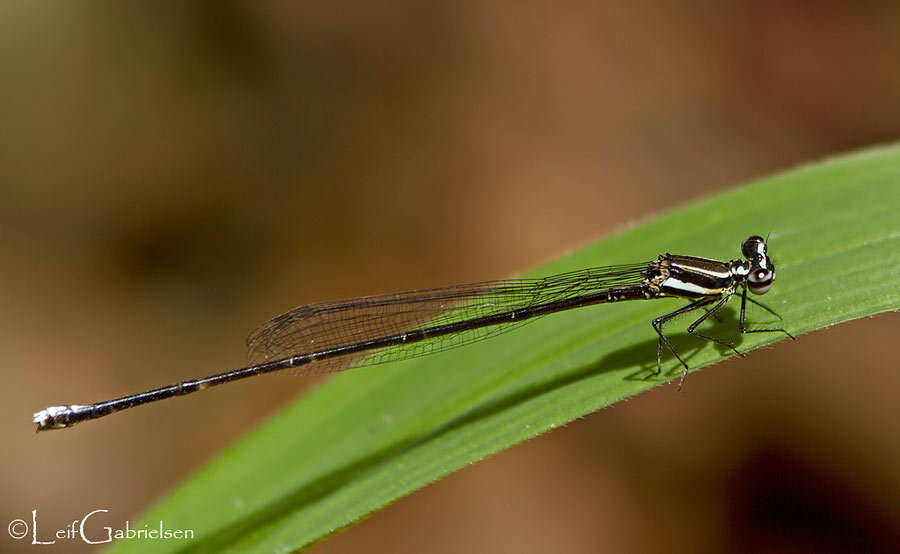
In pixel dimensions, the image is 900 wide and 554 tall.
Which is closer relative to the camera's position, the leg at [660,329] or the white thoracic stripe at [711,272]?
the leg at [660,329]

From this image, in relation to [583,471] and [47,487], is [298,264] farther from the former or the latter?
[583,471]

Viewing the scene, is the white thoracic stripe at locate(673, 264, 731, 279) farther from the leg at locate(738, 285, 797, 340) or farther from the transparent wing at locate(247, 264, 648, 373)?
the transparent wing at locate(247, 264, 648, 373)

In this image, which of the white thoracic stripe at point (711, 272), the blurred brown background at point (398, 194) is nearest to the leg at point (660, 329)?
the white thoracic stripe at point (711, 272)

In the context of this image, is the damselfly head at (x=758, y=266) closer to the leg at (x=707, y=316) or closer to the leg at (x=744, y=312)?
the leg at (x=744, y=312)

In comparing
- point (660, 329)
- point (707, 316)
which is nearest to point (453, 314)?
point (660, 329)

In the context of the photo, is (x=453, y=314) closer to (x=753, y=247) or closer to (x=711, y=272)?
(x=711, y=272)

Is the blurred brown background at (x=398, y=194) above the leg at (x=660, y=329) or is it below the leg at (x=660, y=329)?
above

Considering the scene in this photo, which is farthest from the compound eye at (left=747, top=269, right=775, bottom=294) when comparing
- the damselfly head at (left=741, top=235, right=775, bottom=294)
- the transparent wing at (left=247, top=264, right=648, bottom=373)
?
the transparent wing at (left=247, top=264, right=648, bottom=373)

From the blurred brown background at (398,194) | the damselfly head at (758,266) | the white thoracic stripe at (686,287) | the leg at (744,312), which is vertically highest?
the blurred brown background at (398,194)
